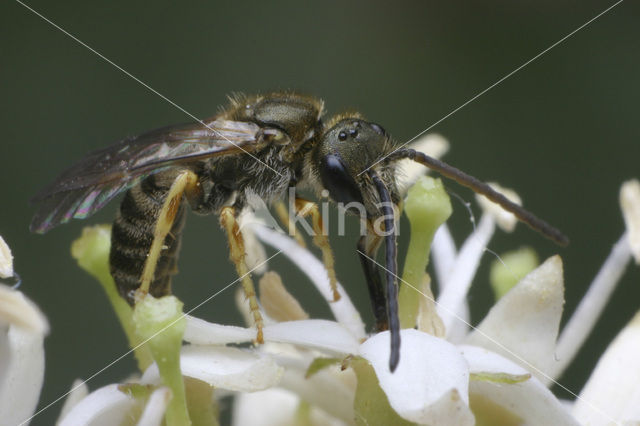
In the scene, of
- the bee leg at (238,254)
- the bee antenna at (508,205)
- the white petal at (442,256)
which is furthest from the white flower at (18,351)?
the white petal at (442,256)

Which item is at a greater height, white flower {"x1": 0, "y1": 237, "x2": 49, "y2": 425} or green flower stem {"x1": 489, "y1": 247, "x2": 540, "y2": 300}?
white flower {"x1": 0, "y1": 237, "x2": 49, "y2": 425}

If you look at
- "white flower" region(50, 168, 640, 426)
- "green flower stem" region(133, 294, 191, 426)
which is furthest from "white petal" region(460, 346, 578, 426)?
"green flower stem" region(133, 294, 191, 426)

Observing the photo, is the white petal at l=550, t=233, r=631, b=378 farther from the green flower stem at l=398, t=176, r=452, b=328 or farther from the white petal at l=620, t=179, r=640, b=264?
the green flower stem at l=398, t=176, r=452, b=328

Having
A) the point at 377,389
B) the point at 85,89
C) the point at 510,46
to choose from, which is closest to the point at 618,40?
the point at 510,46

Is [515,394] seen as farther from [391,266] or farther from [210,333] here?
[210,333]

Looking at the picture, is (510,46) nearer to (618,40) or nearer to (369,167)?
(618,40)

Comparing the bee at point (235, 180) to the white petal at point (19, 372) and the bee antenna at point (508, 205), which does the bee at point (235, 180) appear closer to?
the bee antenna at point (508, 205)
